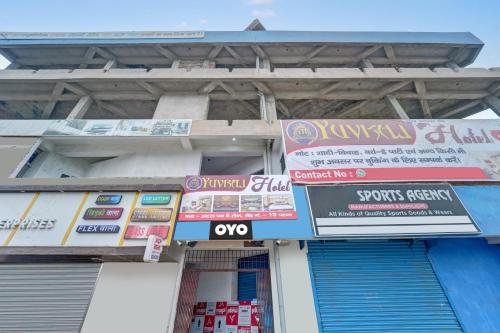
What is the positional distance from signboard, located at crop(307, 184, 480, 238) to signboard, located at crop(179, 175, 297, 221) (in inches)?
31.3

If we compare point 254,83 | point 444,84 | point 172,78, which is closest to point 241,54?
point 254,83

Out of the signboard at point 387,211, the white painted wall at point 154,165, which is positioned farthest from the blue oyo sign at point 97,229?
the signboard at point 387,211

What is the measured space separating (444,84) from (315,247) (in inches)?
421

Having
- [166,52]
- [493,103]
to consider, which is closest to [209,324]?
[166,52]

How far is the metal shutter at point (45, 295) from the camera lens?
13.9ft

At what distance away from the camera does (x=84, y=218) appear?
486 centimetres

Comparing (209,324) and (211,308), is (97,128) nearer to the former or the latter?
(211,308)

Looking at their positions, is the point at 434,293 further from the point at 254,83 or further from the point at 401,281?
the point at 254,83

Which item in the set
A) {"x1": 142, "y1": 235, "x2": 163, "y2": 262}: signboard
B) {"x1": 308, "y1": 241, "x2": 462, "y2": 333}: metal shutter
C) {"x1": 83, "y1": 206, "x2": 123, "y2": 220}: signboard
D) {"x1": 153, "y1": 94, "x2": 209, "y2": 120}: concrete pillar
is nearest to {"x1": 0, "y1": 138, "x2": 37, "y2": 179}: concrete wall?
{"x1": 83, "y1": 206, "x2": 123, "y2": 220}: signboard

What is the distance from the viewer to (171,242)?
4809 mm

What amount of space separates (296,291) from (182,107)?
8236 mm

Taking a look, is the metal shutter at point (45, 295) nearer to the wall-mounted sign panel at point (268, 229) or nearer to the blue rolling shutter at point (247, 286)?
the wall-mounted sign panel at point (268, 229)

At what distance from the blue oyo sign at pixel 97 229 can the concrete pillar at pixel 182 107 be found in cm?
521

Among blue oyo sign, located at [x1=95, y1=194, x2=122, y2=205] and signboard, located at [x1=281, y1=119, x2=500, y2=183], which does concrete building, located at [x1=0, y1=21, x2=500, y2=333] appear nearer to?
blue oyo sign, located at [x1=95, y1=194, x2=122, y2=205]
